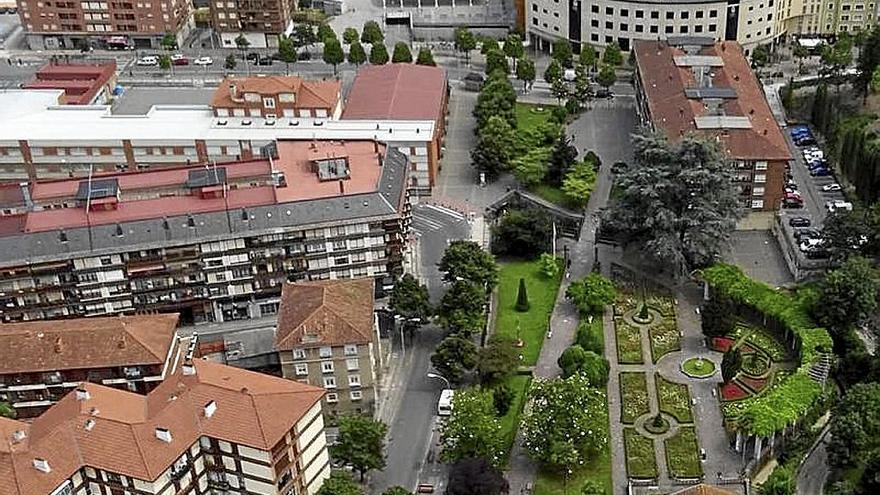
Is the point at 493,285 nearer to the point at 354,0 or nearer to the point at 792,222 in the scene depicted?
the point at 792,222

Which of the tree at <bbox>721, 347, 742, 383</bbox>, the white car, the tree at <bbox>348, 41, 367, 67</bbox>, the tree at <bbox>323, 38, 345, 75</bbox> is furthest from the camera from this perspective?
the white car

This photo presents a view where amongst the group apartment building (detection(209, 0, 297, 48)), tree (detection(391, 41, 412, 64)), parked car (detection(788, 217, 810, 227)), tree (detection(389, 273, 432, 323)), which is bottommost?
parked car (detection(788, 217, 810, 227))

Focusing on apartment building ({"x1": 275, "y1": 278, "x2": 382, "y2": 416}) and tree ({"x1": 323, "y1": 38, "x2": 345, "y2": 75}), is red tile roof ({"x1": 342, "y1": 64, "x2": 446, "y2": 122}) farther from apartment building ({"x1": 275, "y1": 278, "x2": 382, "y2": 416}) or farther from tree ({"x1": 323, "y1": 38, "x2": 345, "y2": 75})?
apartment building ({"x1": 275, "y1": 278, "x2": 382, "y2": 416})

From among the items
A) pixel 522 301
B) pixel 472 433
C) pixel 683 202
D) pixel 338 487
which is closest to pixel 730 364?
pixel 683 202

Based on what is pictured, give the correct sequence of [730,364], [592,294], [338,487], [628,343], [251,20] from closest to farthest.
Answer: [338,487] < [730,364] < [628,343] < [592,294] < [251,20]

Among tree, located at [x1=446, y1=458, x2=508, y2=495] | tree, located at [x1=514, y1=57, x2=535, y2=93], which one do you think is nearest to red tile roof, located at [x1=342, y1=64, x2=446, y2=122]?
tree, located at [x1=514, y1=57, x2=535, y2=93]

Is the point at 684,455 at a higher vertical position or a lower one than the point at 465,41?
lower

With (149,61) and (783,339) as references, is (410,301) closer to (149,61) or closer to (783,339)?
(783,339)

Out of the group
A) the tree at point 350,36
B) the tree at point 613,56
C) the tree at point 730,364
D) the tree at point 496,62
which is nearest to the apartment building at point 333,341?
the tree at point 730,364
